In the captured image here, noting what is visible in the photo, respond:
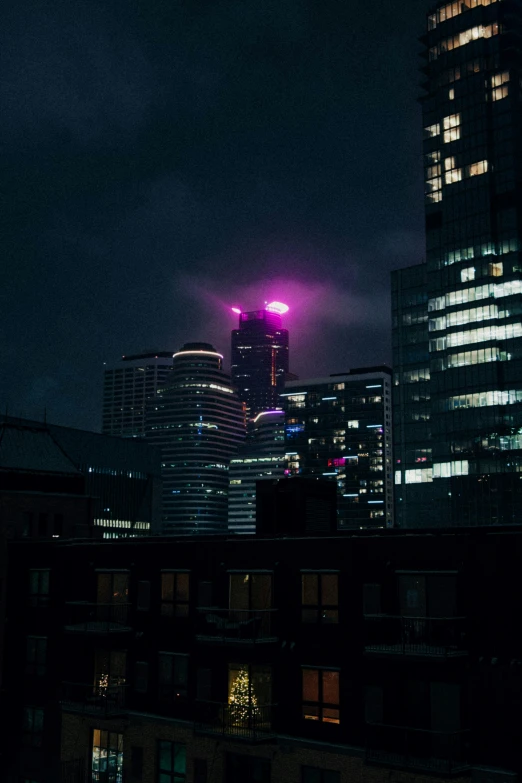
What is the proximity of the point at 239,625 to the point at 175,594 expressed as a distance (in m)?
4.90

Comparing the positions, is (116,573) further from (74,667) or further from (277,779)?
(277,779)

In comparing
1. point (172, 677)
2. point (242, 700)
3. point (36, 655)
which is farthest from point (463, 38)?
point (242, 700)

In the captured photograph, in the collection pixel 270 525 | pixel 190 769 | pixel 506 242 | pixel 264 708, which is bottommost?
pixel 190 769

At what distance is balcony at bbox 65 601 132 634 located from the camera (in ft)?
133

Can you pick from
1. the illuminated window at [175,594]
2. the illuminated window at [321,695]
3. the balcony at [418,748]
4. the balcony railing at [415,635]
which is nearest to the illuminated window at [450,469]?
the illuminated window at [175,594]

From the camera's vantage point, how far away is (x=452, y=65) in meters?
189

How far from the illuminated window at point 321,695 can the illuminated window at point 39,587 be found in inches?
707

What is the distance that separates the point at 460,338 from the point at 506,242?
77.3 ft

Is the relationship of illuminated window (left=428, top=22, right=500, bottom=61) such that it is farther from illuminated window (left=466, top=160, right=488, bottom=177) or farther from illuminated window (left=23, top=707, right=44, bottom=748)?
illuminated window (left=23, top=707, right=44, bottom=748)

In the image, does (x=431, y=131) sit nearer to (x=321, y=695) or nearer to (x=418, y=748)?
(x=321, y=695)

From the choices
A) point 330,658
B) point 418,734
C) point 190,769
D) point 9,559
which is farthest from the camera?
point 9,559

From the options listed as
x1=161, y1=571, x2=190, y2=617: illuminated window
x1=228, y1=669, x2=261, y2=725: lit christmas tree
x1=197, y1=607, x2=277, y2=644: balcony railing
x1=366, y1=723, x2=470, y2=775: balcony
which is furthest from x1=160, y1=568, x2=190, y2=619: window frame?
x1=366, y1=723, x2=470, y2=775: balcony

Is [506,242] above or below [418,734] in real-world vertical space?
above

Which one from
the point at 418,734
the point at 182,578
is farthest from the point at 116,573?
the point at 418,734
